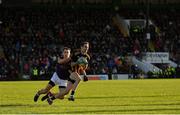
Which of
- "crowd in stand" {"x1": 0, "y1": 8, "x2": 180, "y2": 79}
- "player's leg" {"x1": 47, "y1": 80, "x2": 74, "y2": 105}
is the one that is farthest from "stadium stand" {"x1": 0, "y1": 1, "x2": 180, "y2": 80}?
"player's leg" {"x1": 47, "y1": 80, "x2": 74, "y2": 105}

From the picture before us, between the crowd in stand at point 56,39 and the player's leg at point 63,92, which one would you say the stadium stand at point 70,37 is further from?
the player's leg at point 63,92

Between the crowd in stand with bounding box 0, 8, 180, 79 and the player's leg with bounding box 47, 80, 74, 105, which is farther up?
the player's leg with bounding box 47, 80, 74, 105

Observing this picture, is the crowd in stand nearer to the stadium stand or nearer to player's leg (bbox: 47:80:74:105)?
the stadium stand

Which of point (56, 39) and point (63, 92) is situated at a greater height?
point (63, 92)

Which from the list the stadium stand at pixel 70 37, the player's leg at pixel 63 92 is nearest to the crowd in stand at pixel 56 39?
the stadium stand at pixel 70 37

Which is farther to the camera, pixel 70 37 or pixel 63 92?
pixel 70 37

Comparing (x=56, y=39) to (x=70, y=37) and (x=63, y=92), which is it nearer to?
(x=70, y=37)

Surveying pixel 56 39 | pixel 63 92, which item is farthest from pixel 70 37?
pixel 63 92

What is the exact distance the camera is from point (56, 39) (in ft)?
175

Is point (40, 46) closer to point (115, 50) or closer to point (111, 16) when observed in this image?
point (115, 50)

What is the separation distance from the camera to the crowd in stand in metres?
47.5

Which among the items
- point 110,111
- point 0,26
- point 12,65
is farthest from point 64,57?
point 0,26

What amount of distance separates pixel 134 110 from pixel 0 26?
39.5 metres

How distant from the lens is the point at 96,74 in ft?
157
